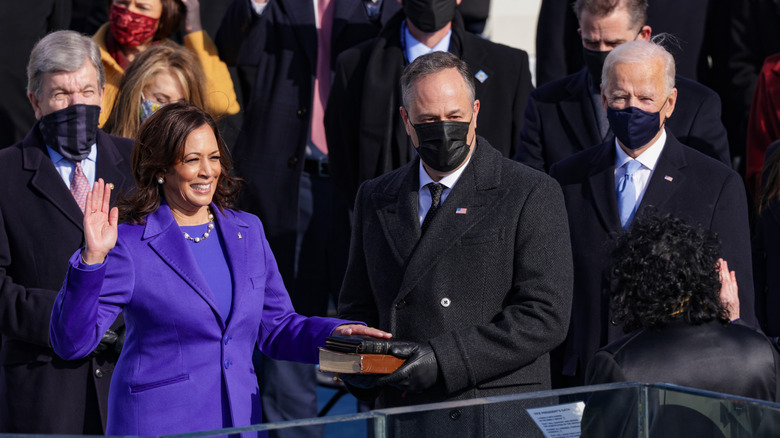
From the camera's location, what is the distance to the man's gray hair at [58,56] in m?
4.35

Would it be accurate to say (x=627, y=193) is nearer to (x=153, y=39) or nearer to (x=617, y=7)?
(x=617, y=7)

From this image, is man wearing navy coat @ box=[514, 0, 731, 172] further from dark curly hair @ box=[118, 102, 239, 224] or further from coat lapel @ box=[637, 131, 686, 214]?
dark curly hair @ box=[118, 102, 239, 224]

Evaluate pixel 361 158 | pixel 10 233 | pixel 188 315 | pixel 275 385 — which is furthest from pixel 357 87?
pixel 188 315

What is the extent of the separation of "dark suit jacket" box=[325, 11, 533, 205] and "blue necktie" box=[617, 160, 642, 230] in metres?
0.96

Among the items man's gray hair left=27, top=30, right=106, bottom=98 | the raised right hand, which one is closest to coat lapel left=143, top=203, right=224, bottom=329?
the raised right hand

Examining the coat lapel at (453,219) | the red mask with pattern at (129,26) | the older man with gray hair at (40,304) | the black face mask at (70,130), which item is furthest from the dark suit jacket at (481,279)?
the red mask with pattern at (129,26)

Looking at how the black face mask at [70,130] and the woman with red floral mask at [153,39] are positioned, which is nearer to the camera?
the black face mask at [70,130]

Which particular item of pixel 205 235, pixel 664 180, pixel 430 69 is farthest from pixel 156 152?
pixel 664 180

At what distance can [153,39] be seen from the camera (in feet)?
18.8

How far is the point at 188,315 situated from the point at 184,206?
14.6 inches

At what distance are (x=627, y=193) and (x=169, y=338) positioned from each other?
1.94 metres

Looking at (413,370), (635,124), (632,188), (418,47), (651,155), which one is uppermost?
(418,47)

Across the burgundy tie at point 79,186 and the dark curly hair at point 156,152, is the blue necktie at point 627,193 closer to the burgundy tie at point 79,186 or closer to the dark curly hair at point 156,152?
the dark curly hair at point 156,152

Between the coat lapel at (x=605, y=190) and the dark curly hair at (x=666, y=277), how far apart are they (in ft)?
2.62
